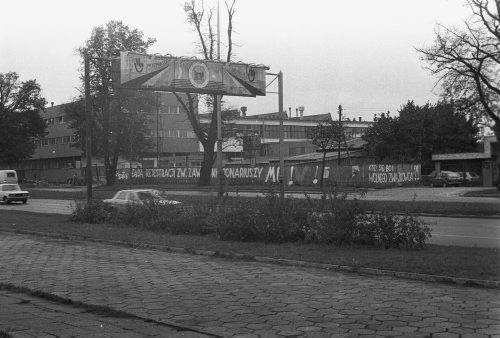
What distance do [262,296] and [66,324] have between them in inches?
97.1

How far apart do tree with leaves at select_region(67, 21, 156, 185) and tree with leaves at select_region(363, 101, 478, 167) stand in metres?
29.1

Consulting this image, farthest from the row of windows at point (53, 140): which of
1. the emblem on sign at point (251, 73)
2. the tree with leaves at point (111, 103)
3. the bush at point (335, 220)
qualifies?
the bush at point (335, 220)

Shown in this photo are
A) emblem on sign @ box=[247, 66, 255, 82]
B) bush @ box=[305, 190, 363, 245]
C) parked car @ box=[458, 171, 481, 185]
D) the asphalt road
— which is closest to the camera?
bush @ box=[305, 190, 363, 245]

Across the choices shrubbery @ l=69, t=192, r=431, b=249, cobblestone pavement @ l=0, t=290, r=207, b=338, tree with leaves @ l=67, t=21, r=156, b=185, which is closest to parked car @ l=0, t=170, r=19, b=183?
tree with leaves @ l=67, t=21, r=156, b=185

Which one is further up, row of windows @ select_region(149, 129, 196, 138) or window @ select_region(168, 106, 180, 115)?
window @ select_region(168, 106, 180, 115)

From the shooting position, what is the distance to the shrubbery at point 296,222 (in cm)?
1098

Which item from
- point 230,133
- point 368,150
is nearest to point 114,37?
point 230,133

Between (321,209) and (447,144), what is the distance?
63.6m

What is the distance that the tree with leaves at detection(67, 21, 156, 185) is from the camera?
55.6 meters

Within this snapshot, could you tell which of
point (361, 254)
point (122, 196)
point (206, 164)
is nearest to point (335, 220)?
point (361, 254)

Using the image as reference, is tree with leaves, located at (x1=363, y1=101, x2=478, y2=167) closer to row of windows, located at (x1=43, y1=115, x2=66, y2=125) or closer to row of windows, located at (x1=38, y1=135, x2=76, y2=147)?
row of windows, located at (x1=38, y1=135, x2=76, y2=147)

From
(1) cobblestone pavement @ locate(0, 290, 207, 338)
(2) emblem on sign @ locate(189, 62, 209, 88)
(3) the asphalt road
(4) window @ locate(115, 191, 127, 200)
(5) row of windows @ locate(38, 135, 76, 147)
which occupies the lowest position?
(3) the asphalt road

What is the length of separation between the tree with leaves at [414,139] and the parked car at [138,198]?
49.0 m

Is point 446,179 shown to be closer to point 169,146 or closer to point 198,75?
point 198,75
